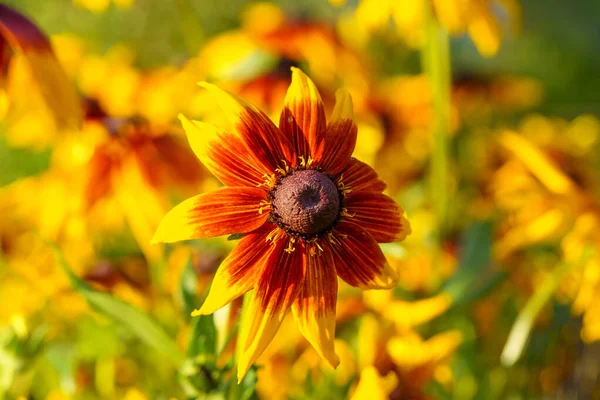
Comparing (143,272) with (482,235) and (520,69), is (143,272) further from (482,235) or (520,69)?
(520,69)

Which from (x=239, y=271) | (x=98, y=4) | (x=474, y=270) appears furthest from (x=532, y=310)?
(x=98, y=4)

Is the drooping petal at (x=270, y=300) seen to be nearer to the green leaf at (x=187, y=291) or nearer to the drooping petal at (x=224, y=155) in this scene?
the drooping petal at (x=224, y=155)

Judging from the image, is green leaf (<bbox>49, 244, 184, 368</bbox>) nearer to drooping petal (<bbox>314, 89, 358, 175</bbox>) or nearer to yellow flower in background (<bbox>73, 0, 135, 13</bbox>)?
drooping petal (<bbox>314, 89, 358, 175</bbox>)

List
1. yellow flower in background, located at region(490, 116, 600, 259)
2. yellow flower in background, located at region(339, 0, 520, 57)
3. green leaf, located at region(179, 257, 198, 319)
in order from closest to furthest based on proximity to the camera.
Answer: green leaf, located at region(179, 257, 198, 319)
yellow flower in background, located at region(339, 0, 520, 57)
yellow flower in background, located at region(490, 116, 600, 259)

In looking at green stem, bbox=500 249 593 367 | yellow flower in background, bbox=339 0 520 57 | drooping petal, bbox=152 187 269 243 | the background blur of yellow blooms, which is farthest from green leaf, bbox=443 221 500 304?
drooping petal, bbox=152 187 269 243

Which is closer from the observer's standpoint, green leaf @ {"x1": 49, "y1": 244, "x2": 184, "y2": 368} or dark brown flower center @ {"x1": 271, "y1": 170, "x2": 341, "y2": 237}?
dark brown flower center @ {"x1": 271, "y1": 170, "x2": 341, "y2": 237}

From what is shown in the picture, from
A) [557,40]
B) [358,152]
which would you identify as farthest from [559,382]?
[557,40]
